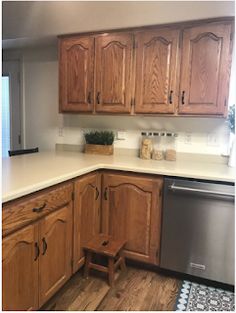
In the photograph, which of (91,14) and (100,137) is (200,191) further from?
(91,14)

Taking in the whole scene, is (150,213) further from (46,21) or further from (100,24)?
(46,21)

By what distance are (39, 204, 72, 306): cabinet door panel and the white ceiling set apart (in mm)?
1657

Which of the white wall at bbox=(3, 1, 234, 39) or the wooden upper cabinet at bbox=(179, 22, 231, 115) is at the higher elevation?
the white wall at bbox=(3, 1, 234, 39)

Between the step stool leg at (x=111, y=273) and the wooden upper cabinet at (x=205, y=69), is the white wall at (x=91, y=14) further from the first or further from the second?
the step stool leg at (x=111, y=273)

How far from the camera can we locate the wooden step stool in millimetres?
1995

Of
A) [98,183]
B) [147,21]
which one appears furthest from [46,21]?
[98,183]

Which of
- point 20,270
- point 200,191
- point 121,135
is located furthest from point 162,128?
point 20,270

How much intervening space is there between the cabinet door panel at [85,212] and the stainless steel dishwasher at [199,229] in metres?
0.58

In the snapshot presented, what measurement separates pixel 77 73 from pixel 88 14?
53cm

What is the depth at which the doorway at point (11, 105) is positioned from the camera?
334 centimetres

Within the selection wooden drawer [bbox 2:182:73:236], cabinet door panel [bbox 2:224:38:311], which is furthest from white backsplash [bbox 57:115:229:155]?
cabinet door panel [bbox 2:224:38:311]

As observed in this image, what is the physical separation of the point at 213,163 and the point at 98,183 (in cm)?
107

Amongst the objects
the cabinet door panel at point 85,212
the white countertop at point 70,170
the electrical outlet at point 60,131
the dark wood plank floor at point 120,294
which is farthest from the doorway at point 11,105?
the dark wood plank floor at point 120,294

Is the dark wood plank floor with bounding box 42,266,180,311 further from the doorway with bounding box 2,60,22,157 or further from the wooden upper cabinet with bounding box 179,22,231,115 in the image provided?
the doorway with bounding box 2,60,22,157
